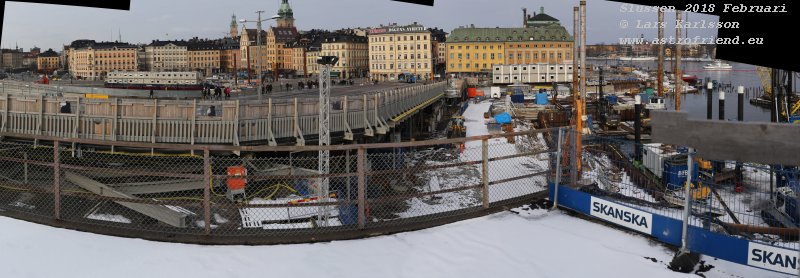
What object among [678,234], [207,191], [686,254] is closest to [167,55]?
[207,191]

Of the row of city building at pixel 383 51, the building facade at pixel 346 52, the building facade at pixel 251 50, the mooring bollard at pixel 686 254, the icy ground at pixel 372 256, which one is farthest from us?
the building facade at pixel 251 50

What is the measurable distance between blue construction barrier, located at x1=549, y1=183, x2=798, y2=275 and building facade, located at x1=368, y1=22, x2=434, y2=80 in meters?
129

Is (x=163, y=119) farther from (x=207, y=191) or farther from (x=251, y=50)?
(x=251, y=50)

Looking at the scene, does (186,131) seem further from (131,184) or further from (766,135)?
(766,135)

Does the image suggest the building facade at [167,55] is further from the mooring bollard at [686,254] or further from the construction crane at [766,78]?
the mooring bollard at [686,254]

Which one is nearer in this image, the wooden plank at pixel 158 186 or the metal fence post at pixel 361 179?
the metal fence post at pixel 361 179

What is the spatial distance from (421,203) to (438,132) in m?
31.4

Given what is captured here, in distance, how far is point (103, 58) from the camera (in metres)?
170

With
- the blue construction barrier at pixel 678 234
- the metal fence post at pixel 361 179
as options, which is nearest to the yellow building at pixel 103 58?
the metal fence post at pixel 361 179

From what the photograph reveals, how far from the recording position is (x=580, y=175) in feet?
38.0

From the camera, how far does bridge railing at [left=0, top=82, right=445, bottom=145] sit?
22.6 m

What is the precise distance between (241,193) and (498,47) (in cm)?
13076

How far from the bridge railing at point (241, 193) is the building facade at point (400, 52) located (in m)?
109

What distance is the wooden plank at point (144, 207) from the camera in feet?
48.0
